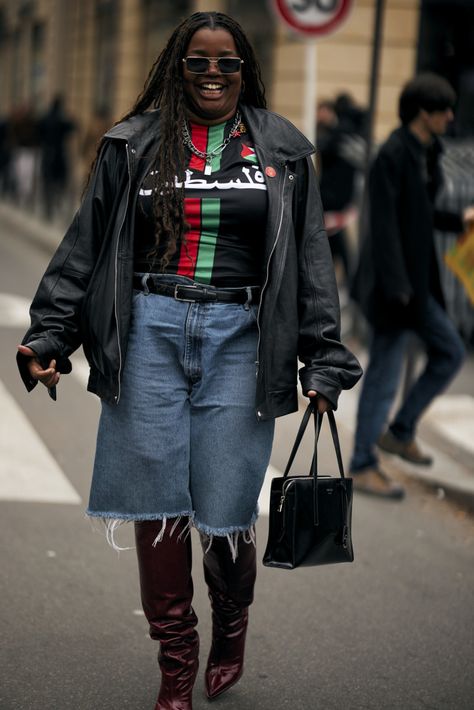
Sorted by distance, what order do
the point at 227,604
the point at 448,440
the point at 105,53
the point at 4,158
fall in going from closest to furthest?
the point at 227,604 < the point at 448,440 < the point at 4,158 < the point at 105,53

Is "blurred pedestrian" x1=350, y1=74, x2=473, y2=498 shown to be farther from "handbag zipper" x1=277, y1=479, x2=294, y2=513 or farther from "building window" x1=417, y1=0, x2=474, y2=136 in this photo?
"building window" x1=417, y1=0, x2=474, y2=136

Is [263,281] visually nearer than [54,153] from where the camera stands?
Yes

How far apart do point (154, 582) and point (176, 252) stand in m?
0.86

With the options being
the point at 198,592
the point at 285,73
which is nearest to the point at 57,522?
the point at 198,592

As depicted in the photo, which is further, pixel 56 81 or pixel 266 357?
pixel 56 81

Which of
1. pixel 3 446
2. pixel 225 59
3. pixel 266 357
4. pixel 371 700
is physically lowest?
pixel 3 446

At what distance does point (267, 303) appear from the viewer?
326 cm

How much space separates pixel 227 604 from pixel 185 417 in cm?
58

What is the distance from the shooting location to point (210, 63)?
325cm

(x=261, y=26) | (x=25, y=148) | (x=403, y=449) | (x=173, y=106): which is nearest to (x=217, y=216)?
(x=173, y=106)

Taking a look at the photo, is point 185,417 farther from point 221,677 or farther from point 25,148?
point 25,148

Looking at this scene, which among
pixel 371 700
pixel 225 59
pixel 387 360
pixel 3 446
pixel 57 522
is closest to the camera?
pixel 225 59

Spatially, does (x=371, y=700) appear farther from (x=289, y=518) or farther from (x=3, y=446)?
(x=3, y=446)

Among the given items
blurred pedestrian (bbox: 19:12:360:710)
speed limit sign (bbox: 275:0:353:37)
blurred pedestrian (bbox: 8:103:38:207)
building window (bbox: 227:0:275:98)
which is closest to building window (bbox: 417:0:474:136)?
building window (bbox: 227:0:275:98)
